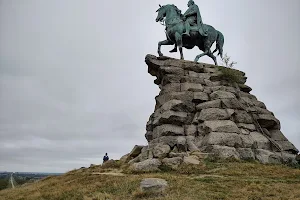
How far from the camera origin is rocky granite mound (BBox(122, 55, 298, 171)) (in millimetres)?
15789

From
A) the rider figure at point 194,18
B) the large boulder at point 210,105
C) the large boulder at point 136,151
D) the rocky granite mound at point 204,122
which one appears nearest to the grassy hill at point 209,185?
the rocky granite mound at point 204,122

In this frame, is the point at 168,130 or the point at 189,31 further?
the point at 189,31

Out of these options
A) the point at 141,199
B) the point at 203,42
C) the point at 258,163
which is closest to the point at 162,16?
the point at 203,42

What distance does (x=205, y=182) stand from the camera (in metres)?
11.1

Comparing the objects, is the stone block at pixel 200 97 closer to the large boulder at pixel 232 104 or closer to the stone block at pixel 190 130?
the large boulder at pixel 232 104

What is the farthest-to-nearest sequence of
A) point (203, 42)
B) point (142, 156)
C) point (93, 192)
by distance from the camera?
1. point (203, 42)
2. point (142, 156)
3. point (93, 192)

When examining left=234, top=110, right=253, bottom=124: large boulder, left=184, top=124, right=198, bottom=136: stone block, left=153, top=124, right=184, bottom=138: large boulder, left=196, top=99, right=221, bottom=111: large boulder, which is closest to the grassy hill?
left=184, top=124, right=198, bottom=136: stone block

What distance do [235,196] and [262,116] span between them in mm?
10979

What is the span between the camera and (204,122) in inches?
680

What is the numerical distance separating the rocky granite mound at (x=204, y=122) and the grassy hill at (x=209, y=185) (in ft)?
4.84

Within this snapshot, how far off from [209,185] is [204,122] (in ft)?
23.1

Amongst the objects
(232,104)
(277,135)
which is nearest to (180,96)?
(232,104)

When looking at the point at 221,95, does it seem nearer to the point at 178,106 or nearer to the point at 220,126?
the point at 220,126

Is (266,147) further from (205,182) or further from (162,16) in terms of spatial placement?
(162,16)
